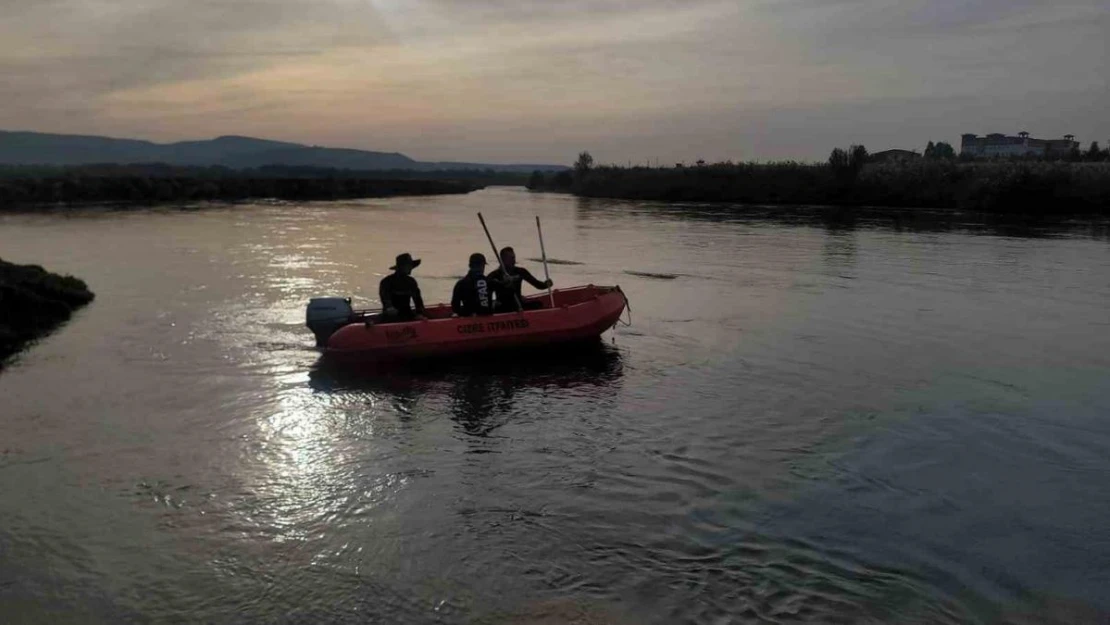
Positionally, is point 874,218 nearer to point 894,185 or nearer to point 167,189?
point 894,185

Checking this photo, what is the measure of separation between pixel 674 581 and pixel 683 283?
13947mm

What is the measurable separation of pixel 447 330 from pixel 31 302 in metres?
8.14

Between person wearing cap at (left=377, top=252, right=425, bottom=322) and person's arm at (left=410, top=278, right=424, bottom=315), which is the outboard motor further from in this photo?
person's arm at (left=410, top=278, right=424, bottom=315)

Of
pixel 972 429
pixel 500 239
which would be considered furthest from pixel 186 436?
pixel 500 239

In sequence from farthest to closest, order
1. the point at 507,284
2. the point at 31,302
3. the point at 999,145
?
the point at 999,145
the point at 31,302
the point at 507,284

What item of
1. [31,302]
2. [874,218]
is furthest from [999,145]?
[31,302]

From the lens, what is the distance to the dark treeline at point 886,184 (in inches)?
1603

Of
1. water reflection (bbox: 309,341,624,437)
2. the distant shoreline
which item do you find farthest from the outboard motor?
the distant shoreline

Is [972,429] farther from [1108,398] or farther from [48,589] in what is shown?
[48,589]

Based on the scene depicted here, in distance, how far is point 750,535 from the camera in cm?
655

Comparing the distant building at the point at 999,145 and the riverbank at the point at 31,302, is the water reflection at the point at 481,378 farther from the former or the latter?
the distant building at the point at 999,145

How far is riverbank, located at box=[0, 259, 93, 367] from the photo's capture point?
44.2ft

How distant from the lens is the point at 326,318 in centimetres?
1204

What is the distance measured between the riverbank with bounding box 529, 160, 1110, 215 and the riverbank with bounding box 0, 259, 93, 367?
39775 mm
